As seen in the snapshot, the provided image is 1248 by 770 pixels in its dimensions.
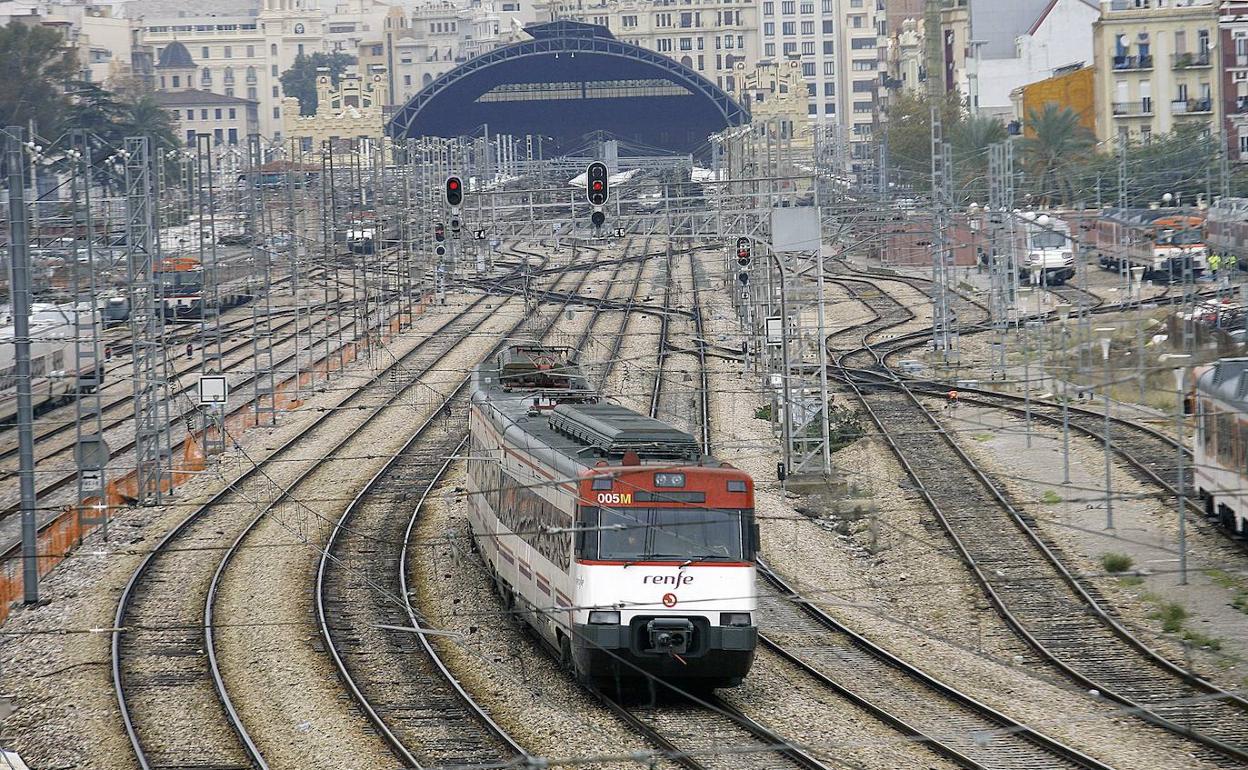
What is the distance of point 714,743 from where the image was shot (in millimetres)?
17000

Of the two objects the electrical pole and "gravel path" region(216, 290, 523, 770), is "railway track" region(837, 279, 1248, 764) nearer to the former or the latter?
"gravel path" region(216, 290, 523, 770)

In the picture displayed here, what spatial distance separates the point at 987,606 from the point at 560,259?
66.7 m

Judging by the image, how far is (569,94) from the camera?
128 meters

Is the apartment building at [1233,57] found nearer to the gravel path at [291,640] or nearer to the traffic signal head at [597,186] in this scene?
the traffic signal head at [597,186]

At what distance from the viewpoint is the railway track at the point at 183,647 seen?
17.3 meters

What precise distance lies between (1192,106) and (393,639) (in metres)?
62.3

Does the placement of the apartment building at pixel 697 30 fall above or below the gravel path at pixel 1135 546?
above

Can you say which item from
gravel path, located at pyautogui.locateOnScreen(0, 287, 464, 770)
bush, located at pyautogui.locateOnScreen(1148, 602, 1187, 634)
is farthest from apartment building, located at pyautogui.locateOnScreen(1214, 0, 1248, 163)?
bush, located at pyautogui.locateOnScreen(1148, 602, 1187, 634)

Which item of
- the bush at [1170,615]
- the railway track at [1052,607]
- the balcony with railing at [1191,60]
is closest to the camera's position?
the railway track at [1052,607]

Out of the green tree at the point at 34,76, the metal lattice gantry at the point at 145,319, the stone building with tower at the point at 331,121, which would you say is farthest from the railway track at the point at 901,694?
the stone building with tower at the point at 331,121

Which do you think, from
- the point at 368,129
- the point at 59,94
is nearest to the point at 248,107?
the point at 368,129

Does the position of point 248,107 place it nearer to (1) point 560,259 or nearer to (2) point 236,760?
(1) point 560,259

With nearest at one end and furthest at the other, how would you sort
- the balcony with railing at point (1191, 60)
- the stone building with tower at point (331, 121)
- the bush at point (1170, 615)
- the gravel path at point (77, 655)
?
1. the gravel path at point (77, 655)
2. the bush at point (1170, 615)
3. the balcony with railing at point (1191, 60)
4. the stone building with tower at point (331, 121)

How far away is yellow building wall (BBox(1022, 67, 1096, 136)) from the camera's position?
7888cm
